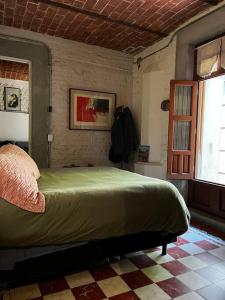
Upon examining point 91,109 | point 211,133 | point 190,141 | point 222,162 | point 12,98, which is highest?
point 12,98

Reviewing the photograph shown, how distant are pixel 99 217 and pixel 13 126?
4.85 metres

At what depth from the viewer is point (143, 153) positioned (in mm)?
3957

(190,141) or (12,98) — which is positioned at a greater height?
(12,98)

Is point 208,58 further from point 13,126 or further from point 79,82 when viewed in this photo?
point 13,126

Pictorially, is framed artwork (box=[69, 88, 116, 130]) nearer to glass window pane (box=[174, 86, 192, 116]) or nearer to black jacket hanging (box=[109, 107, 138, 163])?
black jacket hanging (box=[109, 107, 138, 163])

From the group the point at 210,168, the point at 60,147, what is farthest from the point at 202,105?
the point at 60,147

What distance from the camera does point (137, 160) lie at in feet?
13.5

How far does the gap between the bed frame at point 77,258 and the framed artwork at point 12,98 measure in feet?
15.8

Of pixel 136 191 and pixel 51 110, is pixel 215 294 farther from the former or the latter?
pixel 51 110

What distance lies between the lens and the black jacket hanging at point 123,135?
3.94 m

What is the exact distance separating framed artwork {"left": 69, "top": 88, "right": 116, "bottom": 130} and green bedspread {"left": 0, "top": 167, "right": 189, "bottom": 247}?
194 centimetres

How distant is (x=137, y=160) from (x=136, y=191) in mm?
2277

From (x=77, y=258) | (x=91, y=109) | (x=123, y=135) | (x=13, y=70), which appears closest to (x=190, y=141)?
(x=123, y=135)

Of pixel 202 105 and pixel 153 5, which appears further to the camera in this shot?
pixel 202 105
